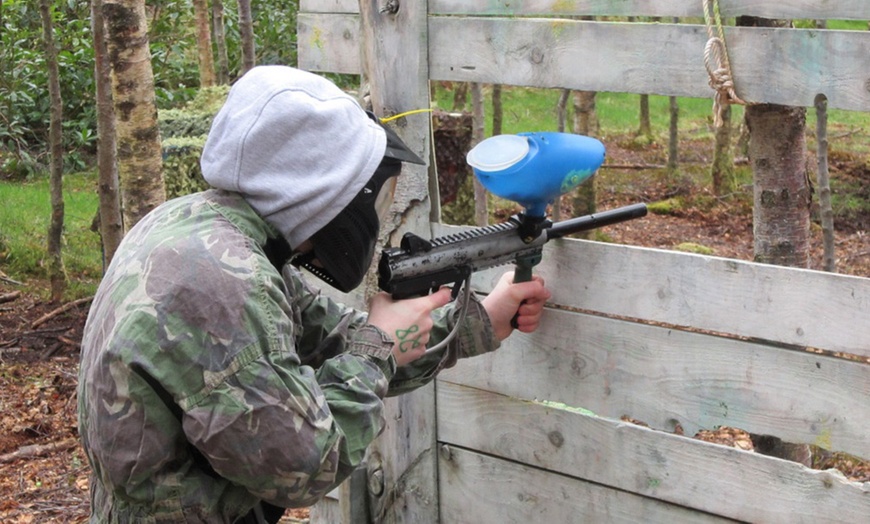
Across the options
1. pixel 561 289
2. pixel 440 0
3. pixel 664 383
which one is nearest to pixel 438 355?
pixel 561 289

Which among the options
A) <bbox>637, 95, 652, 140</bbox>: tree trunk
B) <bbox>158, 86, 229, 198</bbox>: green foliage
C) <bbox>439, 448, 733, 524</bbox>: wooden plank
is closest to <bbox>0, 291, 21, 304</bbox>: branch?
<bbox>158, 86, 229, 198</bbox>: green foliage

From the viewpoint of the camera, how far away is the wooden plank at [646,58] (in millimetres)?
2459

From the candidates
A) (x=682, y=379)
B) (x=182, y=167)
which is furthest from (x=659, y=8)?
(x=182, y=167)

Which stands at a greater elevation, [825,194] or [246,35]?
[246,35]

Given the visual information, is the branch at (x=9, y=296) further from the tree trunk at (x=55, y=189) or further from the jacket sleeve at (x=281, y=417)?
the jacket sleeve at (x=281, y=417)

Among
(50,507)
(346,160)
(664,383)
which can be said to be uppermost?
(346,160)

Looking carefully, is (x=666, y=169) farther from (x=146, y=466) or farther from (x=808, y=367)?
(x=146, y=466)

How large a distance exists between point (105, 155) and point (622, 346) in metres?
4.79

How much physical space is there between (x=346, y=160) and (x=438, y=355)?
0.91m

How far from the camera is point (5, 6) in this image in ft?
42.9

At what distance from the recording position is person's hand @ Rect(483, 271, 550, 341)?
118 inches

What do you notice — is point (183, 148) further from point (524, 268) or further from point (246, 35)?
point (524, 268)

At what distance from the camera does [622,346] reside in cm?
296

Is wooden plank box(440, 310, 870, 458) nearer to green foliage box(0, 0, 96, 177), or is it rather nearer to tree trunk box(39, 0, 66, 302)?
tree trunk box(39, 0, 66, 302)
